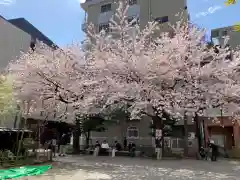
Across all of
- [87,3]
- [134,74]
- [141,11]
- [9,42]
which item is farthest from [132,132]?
[87,3]

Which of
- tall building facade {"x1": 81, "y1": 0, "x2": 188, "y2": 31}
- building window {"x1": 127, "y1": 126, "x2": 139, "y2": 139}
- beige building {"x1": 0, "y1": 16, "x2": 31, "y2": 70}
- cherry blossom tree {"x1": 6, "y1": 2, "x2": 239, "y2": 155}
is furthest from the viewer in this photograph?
tall building facade {"x1": 81, "y1": 0, "x2": 188, "y2": 31}

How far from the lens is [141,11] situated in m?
29.7

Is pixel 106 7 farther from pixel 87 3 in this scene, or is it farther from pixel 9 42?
pixel 9 42

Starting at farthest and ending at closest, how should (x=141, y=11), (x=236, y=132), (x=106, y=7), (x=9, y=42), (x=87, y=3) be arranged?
(x=87, y=3), (x=106, y=7), (x=141, y=11), (x=9, y=42), (x=236, y=132)

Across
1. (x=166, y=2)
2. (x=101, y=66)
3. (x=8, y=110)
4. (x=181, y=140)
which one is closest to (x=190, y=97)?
(x=101, y=66)

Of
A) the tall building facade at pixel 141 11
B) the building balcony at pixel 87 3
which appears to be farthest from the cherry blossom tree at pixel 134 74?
the building balcony at pixel 87 3

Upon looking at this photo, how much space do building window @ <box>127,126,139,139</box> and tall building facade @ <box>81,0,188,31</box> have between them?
10242 mm

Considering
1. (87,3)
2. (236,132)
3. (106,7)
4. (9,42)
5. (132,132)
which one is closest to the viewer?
(236,132)

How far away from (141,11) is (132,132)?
13.2 meters

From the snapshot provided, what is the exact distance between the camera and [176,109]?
52.6 feet

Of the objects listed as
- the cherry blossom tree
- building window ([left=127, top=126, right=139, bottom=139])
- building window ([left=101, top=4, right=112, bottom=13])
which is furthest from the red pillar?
building window ([left=101, top=4, right=112, bottom=13])

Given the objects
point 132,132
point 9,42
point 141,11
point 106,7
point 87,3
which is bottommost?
point 132,132

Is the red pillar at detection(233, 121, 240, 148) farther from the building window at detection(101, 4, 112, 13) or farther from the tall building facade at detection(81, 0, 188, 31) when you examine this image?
the building window at detection(101, 4, 112, 13)

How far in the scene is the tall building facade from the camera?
2792 cm
